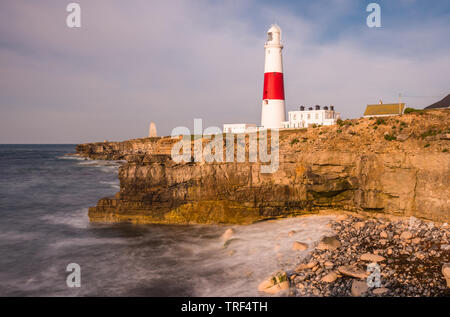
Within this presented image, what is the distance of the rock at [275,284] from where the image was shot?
9438 mm

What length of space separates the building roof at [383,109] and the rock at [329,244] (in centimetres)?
2267

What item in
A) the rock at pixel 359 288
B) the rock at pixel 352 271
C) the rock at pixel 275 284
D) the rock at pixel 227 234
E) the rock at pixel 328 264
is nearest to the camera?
the rock at pixel 359 288

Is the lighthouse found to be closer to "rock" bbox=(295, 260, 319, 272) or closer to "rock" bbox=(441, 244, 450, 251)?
"rock" bbox=(441, 244, 450, 251)

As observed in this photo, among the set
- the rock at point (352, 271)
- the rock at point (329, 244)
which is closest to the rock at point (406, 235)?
the rock at point (329, 244)

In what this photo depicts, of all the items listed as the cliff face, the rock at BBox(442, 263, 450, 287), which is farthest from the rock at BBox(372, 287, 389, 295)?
the cliff face

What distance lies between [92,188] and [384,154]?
3100 centimetres

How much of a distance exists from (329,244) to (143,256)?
28.4ft

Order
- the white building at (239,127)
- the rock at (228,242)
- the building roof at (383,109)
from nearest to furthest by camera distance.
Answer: the rock at (228,242) → the building roof at (383,109) → the white building at (239,127)

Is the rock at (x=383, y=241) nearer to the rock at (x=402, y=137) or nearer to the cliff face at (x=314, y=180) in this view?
the cliff face at (x=314, y=180)

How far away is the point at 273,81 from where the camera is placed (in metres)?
30.8

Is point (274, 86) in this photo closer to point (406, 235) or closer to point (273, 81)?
point (273, 81)

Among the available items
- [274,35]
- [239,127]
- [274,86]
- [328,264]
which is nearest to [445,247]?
[328,264]

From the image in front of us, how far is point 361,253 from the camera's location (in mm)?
11008
